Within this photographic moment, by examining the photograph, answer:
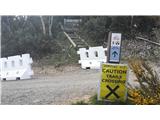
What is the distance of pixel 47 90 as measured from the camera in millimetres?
4855

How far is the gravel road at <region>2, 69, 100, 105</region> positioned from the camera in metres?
4.83

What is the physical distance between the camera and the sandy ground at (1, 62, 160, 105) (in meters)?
4.84

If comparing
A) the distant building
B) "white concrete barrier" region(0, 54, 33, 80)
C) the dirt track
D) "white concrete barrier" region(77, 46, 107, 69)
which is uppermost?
the distant building

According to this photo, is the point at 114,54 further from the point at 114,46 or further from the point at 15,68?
the point at 15,68

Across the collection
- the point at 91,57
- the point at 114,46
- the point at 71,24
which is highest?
the point at 71,24

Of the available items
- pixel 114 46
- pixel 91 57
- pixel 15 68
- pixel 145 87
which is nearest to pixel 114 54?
pixel 114 46

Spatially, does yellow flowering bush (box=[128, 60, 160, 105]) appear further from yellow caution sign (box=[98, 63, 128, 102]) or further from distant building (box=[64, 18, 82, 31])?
distant building (box=[64, 18, 82, 31])

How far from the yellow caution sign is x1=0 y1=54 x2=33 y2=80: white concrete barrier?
702mm

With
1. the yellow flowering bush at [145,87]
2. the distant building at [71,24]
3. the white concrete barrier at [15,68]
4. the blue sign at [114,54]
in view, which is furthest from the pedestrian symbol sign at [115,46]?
the white concrete barrier at [15,68]

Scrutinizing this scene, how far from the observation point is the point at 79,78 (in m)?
4.91

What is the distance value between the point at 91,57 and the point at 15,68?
746 mm

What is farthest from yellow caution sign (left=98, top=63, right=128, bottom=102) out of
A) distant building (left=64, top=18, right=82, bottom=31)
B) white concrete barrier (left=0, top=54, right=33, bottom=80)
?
white concrete barrier (left=0, top=54, right=33, bottom=80)

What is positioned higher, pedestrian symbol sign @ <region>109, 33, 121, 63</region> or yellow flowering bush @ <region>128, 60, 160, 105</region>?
pedestrian symbol sign @ <region>109, 33, 121, 63</region>

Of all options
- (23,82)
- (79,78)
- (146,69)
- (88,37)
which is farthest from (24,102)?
(146,69)
